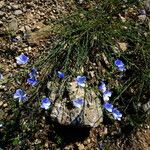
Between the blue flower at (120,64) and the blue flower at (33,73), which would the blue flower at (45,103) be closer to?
the blue flower at (33,73)

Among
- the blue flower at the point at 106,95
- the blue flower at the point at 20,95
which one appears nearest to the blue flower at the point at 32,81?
the blue flower at the point at 20,95

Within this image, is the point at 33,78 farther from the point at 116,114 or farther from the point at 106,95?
the point at 116,114

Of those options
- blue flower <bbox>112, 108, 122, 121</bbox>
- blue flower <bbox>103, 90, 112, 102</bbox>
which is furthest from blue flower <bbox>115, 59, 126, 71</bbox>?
blue flower <bbox>112, 108, 122, 121</bbox>

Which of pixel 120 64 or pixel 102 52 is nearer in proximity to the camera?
pixel 120 64

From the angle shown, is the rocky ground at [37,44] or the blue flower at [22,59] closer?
the rocky ground at [37,44]

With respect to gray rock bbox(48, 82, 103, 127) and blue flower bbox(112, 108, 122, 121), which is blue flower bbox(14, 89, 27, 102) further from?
→ blue flower bbox(112, 108, 122, 121)

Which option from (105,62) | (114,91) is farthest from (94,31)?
(114,91)

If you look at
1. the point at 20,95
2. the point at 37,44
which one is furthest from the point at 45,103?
the point at 37,44
